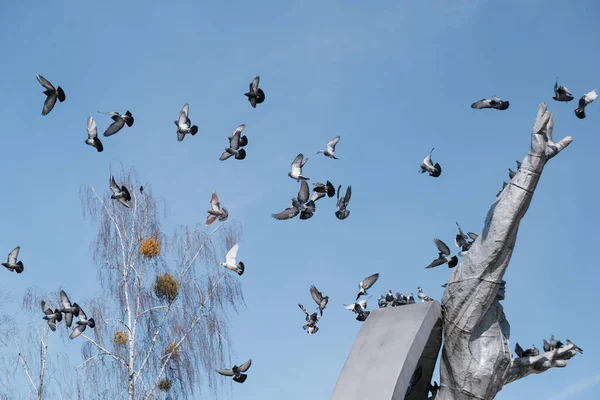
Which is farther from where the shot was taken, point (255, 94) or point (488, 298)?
point (255, 94)

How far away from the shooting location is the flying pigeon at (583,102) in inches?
572

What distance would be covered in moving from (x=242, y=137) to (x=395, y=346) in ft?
19.9

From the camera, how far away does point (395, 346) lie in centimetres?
1195

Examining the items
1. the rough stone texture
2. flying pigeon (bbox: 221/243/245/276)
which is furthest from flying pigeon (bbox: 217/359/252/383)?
the rough stone texture

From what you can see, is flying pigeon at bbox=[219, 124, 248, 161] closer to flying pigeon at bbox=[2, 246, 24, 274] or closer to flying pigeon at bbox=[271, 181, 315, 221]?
flying pigeon at bbox=[271, 181, 315, 221]

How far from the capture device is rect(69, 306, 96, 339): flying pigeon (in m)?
20.3

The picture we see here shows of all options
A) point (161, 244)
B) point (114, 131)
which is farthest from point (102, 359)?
point (114, 131)

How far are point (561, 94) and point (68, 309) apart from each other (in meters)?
10.1

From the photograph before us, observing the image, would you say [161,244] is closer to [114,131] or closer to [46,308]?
[46,308]

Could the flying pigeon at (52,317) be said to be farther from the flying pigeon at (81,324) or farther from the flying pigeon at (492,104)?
the flying pigeon at (492,104)

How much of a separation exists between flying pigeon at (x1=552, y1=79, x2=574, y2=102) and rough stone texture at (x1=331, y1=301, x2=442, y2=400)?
152 inches

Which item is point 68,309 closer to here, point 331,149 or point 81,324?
point 81,324

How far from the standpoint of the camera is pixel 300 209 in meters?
15.2

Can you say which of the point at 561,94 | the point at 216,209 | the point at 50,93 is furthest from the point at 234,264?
the point at 561,94
